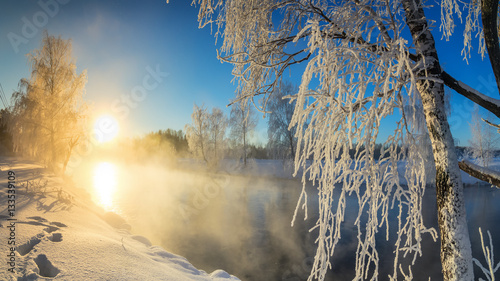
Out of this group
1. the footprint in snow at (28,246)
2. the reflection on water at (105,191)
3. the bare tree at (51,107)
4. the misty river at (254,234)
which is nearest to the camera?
the footprint in snow at (28,246)

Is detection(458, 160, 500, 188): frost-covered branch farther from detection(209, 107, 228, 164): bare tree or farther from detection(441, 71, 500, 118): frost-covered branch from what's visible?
detection(209, 107, 228, 164): bare tree

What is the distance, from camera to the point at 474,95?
6.30 ft

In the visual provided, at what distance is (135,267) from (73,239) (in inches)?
45.7

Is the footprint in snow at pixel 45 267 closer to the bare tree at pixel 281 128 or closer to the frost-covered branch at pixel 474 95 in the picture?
the frost-covered branch at pixel 474 95

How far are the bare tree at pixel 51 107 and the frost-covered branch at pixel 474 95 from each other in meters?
15.4

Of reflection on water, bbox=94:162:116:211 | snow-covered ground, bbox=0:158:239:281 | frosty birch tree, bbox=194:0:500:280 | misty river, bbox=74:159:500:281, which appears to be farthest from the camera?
reflection on water, bbox=94:162:116:211

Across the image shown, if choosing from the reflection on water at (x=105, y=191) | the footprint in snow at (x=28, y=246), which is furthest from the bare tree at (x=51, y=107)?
the footprint in snow at (x=28, y=246)

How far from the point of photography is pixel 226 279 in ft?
12.4

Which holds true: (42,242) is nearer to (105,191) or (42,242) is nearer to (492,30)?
(492,30)

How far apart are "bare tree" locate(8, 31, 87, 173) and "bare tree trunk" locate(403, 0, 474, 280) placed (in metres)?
15.3

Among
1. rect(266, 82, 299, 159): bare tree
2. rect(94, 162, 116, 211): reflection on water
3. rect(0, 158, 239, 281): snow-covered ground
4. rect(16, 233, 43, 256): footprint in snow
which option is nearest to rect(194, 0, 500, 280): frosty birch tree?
rect(0, 158, 239, 281): snow-covered ground

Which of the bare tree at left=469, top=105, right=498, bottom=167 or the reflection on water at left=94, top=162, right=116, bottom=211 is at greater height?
the bare tree at left=469, top=105, right=498, bottom=167

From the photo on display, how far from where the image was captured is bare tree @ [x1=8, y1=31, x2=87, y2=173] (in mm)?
11789

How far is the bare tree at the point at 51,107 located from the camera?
11.8 m
